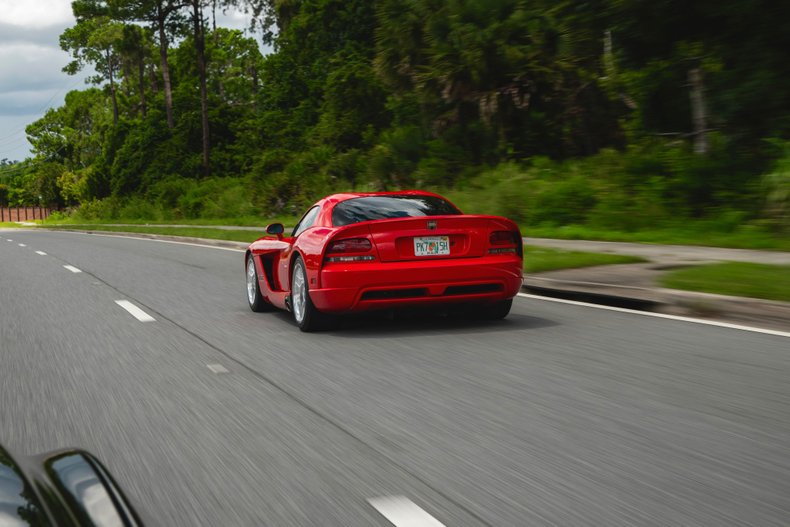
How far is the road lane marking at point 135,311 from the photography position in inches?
365

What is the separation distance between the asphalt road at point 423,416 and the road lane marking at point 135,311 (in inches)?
14.8

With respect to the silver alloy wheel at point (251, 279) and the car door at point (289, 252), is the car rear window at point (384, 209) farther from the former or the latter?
the silver alloy wheel at point (251, 279)

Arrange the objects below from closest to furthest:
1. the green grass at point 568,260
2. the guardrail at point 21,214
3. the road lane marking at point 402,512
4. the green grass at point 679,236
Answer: the road lane marking at point 402,512
the green grass at point 568,260
the green grass at point 679,236
the guardrail at point 21,214

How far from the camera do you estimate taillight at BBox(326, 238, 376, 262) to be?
755 centimetres

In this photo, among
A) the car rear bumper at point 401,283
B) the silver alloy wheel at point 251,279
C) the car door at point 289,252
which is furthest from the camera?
the silver alloy wheel at point 251,279

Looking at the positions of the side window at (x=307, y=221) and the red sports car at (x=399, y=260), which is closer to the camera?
the red sports car at (x=399, y=260)

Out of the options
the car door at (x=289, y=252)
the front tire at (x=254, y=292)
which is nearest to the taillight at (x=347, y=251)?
the car door at (x=289, y=252)

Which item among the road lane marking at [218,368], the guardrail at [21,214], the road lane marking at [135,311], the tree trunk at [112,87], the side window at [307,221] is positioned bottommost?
the guardrail at [21,214]

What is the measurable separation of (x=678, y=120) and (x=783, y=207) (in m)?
5.28

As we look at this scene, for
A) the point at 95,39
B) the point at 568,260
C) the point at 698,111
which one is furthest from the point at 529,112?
the point at 95,39

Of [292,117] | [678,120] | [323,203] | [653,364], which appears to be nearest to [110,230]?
[292,117]

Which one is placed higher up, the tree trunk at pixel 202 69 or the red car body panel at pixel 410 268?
the tree trunk at pixel 202 69

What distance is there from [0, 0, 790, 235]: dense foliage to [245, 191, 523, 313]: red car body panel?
801cm

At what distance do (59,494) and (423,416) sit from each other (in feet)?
9.55
